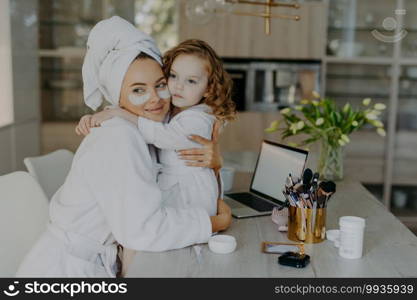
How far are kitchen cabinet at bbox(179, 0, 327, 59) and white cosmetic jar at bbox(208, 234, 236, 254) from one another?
3.07 meters

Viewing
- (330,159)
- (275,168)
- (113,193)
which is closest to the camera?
(113,193)

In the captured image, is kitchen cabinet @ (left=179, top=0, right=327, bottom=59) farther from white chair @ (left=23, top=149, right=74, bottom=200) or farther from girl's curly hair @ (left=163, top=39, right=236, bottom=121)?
girl's curly hair @ (left=163, top=39, right=236, bottom=121)

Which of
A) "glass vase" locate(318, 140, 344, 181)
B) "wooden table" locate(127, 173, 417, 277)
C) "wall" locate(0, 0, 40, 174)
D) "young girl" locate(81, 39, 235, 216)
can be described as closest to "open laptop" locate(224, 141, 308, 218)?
Result: "wooden table" locate(127, 173, 417, 277)

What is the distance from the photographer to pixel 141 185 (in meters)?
1.45

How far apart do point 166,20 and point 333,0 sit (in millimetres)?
1390

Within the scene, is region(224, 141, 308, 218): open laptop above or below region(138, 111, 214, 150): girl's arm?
below

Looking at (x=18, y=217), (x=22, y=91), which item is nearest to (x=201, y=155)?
(x=18, y=217)

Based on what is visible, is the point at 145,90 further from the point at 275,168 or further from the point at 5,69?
the point at 5,69

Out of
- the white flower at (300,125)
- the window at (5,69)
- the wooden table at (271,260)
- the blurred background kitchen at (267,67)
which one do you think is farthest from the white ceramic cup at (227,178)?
the window at (5,69)

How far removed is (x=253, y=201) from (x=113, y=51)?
2.96 feet

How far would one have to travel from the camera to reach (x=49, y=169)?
2471 mm

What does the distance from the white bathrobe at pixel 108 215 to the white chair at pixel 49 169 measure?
81 centimetres

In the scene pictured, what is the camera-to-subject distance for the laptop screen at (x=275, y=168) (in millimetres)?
2023

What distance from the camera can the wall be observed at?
418 cm
